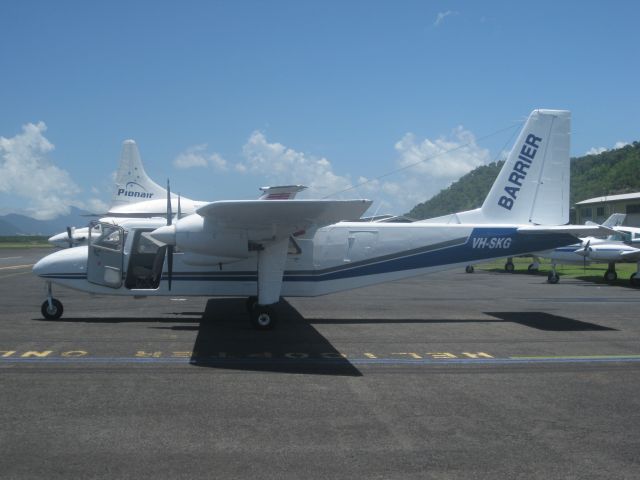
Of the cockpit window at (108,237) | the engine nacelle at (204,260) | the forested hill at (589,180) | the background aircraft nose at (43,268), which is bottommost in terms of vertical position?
the background aircraft nose at (43,268)

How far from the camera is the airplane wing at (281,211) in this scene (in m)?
10.6

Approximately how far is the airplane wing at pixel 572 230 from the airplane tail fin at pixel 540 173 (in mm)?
598

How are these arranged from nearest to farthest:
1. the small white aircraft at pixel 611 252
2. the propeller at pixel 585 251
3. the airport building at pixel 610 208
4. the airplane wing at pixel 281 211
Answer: the airplane wing at pixel 281 211 < the small white aircraft at pixel 611 252 < the propeller at pixel 585 251 < the airport building at pixel 610 208

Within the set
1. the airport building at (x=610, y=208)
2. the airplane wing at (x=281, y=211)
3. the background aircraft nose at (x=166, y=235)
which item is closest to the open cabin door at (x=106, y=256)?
the background aircraft nose at (x=166, y=235)

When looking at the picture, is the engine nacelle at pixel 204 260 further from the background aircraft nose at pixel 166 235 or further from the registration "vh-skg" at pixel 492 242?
the registration "vh-skg" at pixel 492 242

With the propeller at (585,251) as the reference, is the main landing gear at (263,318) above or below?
below

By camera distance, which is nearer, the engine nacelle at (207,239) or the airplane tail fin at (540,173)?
the engine nacelle at (207,239)

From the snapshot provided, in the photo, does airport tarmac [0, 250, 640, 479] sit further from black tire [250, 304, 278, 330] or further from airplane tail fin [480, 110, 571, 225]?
airplane tail fin [480, 110, 571, 225]

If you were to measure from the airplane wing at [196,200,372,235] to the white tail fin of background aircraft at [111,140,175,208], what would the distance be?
19.4 meters

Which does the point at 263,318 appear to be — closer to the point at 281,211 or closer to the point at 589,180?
the point at 281,211

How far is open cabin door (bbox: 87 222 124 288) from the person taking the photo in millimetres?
14227

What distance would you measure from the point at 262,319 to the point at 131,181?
19511mm

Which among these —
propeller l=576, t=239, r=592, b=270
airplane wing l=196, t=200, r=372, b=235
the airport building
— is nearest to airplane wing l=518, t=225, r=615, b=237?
airplane wing l=196, t=200, r=372, b=235

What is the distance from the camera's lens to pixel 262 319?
13312mm
